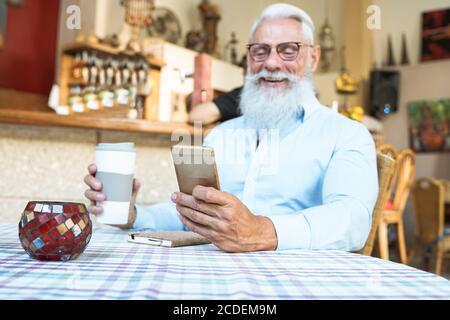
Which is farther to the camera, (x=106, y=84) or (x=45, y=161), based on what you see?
(x=106, y=84)

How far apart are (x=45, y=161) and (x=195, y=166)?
110cm

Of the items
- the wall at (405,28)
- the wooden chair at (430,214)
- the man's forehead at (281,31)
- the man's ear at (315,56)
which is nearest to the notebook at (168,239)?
the man's forehead at (281,31)

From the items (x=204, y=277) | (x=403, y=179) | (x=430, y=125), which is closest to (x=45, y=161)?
(x=204, y=277)

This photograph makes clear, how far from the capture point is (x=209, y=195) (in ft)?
2.38

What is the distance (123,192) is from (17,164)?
3.14 ft

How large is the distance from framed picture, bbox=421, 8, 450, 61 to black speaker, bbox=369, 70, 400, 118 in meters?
0.42

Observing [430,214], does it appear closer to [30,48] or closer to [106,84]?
[106,84]

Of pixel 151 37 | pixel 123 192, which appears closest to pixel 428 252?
pixel 151 37

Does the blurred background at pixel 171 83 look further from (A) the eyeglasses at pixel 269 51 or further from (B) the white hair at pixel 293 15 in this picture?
(A) the eyeglasses at pixel 269 51

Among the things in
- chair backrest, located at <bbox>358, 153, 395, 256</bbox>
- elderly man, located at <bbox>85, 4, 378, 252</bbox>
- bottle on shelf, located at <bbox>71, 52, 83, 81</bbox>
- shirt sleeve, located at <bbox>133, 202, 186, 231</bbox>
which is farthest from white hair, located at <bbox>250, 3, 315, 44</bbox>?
bottle on shelf, located at <bbox>71, 52, 83, 81</bbox>

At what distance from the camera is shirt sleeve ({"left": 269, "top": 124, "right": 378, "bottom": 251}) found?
843 mm

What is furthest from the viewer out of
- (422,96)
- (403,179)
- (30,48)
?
(422,96)
